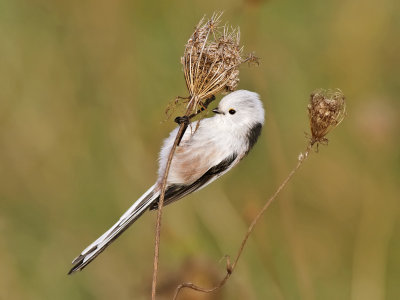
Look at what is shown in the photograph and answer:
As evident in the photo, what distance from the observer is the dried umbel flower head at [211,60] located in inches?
91.7

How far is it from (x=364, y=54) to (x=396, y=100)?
0.55 m

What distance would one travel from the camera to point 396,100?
4348 millimetres

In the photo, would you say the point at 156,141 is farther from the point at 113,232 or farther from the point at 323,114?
the point at 323,114

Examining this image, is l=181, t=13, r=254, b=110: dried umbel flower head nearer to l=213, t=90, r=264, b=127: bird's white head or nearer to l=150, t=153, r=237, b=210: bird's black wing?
l=213, t=90, r=264, b=127: bird's white head

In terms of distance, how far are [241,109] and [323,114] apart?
88 cm

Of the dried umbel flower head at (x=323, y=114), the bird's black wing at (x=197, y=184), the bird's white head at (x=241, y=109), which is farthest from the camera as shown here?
the bird's black wing at (x=197, y=184)

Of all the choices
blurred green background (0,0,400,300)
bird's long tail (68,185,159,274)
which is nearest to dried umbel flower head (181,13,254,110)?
bird's long tail (68,185,159,274)

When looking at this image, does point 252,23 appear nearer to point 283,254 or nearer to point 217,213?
point 217,213

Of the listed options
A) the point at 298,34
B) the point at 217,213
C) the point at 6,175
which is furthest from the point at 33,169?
the point at 298,34

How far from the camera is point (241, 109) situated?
10.1ft

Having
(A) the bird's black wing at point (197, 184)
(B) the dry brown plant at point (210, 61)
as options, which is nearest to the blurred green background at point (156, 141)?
(A) the bird's black wing at point (197, 184)

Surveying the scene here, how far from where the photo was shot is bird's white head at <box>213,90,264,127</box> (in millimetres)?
3033

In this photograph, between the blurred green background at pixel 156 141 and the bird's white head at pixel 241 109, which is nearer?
the bird's white head at pixel 241 109

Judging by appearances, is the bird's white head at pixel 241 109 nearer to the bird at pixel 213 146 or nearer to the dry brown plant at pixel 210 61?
the bird at pixel 213 146
